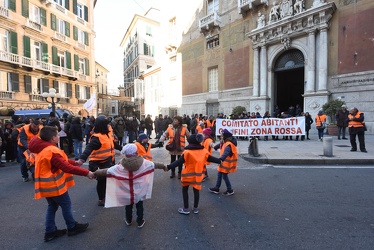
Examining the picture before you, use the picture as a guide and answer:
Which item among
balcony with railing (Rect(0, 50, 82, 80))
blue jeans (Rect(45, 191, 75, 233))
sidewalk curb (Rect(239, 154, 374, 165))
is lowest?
sidewalk curb (Rect(239, 154, 374, 165))

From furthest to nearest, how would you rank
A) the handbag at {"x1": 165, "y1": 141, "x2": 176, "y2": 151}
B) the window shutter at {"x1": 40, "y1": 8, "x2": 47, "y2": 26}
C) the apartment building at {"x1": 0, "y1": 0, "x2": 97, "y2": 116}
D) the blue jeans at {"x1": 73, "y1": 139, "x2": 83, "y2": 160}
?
the window shutter at {"x1": 40, "y1": 8, "x2": 47, "y2": 26}, the apartment building at {"x1": 0, "y1": 0, "x2": 97, "y2": 116}, the blue jeans at {"x1": 73, "y1": 139, "x2": 83, "y2": 160}, the handbag at {"x1": 165, "y1": 141, "x2": 176, "y2": 151}

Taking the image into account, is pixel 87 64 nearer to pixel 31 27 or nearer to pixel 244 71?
pixel 31 27

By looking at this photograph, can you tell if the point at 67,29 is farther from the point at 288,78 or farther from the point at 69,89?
the point at 288,78

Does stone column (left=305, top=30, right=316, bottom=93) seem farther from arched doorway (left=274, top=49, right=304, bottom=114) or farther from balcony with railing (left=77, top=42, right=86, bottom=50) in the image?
balcony with railing (left=77, top=42, right=86, bottom=50)

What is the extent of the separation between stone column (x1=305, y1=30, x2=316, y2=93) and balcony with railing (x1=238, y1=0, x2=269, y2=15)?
452 cm

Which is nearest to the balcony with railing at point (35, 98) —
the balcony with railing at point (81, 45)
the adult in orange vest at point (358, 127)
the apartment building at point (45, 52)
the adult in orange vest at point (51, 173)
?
the apartment building at point (45, 52)

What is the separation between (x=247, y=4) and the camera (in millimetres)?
18094

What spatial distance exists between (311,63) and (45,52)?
24171mm

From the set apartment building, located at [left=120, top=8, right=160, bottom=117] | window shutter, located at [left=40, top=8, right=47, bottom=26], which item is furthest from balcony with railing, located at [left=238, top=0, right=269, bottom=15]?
apartment building, located at [left=120, top=8, right=160, bottom=117]

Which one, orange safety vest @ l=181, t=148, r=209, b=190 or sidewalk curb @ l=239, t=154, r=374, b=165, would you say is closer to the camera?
orange safety vest @ l=181, t=148, r=209, b=190

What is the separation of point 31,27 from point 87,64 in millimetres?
7955

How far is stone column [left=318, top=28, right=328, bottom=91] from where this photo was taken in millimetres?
14703

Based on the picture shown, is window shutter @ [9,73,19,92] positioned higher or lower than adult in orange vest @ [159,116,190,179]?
higher

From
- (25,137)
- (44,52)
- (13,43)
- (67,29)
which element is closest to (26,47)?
(13,43)
